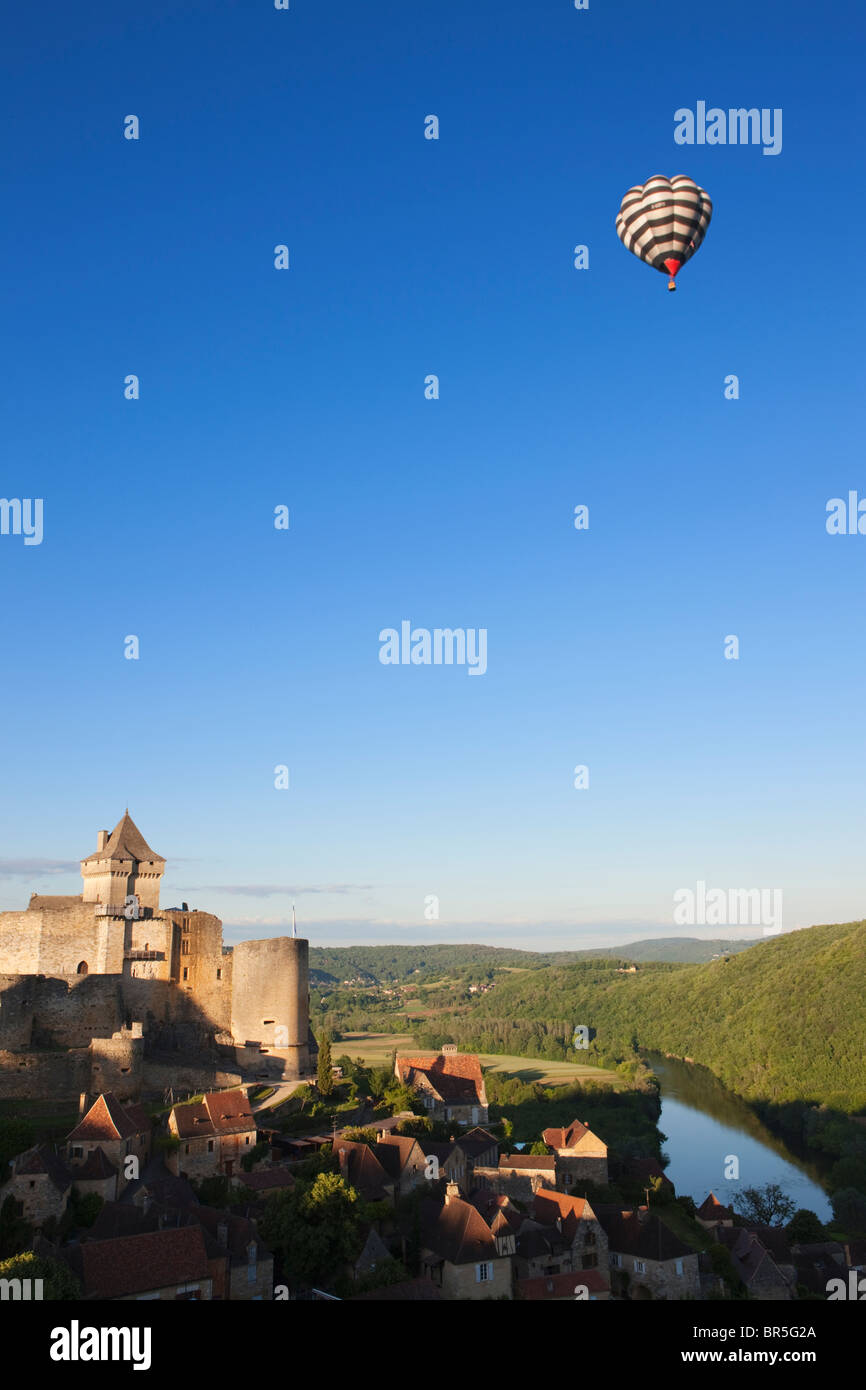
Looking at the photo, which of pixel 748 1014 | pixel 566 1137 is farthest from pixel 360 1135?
pixel 748 1014

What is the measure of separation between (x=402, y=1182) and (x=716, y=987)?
104m

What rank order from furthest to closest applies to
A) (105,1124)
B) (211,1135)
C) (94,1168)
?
(211,1135) → (105,1124) → (94,1168)

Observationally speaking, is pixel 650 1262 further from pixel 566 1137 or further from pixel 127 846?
pixel 127 846

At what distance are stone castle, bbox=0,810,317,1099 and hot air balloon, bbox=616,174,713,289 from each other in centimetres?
2990

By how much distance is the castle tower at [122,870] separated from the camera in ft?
156

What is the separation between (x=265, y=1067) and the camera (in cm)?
4225

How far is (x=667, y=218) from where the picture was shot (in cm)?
2934

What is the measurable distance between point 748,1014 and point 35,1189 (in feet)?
321

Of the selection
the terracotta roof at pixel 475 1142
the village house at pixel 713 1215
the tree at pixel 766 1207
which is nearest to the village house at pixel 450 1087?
the terracotta roof at pixel 475 1142

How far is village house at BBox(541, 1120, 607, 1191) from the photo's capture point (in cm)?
4009

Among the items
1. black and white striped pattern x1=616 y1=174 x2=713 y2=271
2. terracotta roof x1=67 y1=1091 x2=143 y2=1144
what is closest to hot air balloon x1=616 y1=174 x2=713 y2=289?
black and white striped pattern x1=616 y1=174 x2=713 y2=271

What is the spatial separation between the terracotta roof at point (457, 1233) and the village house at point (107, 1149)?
876 centimetres

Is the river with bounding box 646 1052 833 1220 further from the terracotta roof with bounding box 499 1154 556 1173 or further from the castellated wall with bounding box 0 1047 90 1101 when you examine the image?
the castellated wall with bounding box 0 1047 90 1101

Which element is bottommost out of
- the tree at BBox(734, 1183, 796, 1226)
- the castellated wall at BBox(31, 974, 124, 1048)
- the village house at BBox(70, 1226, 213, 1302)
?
the tree at BBox(734, 1183, 796, 1226)
